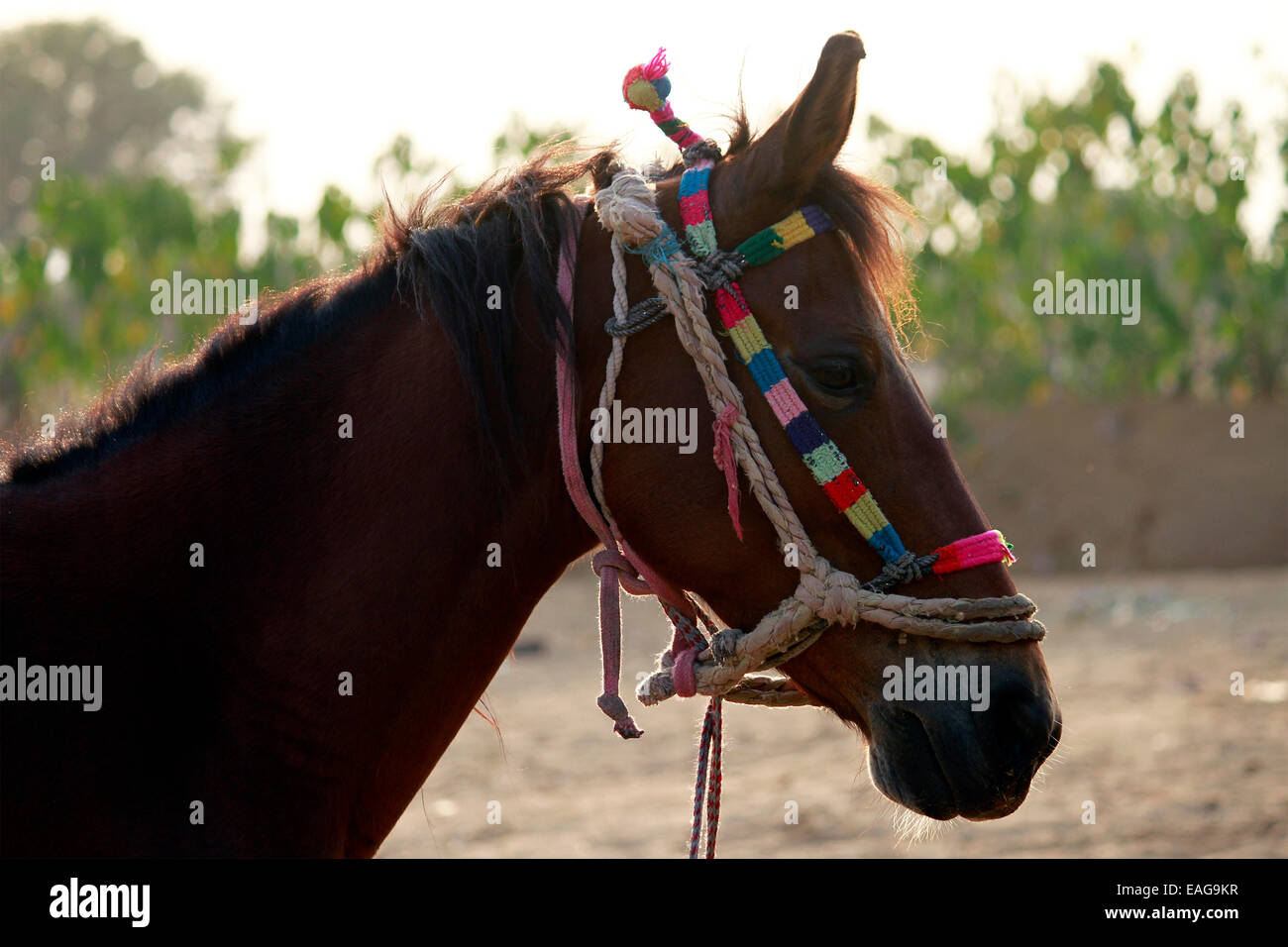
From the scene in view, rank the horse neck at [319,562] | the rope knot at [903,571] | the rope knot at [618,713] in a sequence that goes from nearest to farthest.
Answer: the horse neck at [319,562], the rope knot at [903,571], the rope knot at [618,713]

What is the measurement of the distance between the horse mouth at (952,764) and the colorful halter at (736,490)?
165 mm

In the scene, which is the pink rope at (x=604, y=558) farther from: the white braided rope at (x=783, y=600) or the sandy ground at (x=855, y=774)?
the sandy ground at (x=855, y=774)

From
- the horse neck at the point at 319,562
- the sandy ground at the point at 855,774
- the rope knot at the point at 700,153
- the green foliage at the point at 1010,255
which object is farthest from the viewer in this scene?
the green foliage at the point at 1010,255

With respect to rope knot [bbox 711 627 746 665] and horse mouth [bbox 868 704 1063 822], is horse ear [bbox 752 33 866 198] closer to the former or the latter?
rope knot [bbox 711 627 746 665]

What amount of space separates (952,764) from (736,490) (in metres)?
0.62

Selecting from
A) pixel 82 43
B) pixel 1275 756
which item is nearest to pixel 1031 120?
pixel 1275 756

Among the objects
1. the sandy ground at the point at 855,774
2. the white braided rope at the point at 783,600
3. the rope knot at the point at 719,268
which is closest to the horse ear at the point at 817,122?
the rope knot at the point at 719,268

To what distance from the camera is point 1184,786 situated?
6.73 m

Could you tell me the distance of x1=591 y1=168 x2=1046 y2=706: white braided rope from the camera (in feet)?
6.85

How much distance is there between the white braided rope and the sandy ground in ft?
1.17

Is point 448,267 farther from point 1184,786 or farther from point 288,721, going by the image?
point 1184,786

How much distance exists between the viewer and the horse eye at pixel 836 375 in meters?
2.11

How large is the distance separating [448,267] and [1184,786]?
6160 mm

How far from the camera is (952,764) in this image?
206cm
